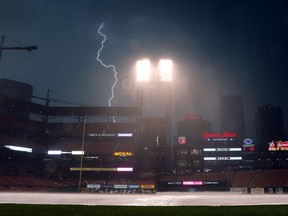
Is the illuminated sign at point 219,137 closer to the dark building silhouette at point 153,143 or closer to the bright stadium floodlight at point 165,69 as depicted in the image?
the dark building silhouette at point 153,143

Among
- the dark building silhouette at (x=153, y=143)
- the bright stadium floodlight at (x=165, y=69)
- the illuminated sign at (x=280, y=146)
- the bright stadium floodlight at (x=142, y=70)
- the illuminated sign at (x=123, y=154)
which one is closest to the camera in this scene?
the bright stadium floodlight at (x=165, y=69)

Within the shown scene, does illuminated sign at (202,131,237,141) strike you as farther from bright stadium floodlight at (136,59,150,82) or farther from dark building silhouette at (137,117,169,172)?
bright stadium floodlight at (136,59,150,82)

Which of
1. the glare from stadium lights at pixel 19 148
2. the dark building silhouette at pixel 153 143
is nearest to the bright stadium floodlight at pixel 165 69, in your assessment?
the dark building silhouette at pixel 153 143

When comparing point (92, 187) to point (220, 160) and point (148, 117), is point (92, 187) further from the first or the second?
point (148, 117)

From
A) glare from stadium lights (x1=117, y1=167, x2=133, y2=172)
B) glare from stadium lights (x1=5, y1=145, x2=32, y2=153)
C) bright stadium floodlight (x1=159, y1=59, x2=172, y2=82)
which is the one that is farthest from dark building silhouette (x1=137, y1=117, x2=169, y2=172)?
glare from stadium lights (x1=5, y1=145, x2=32, y2=153)

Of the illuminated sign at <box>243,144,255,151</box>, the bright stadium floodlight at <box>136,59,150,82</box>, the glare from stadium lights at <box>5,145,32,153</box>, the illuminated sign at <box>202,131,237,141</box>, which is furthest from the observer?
the illuminated sign at <box>202,131,237,141</box>
